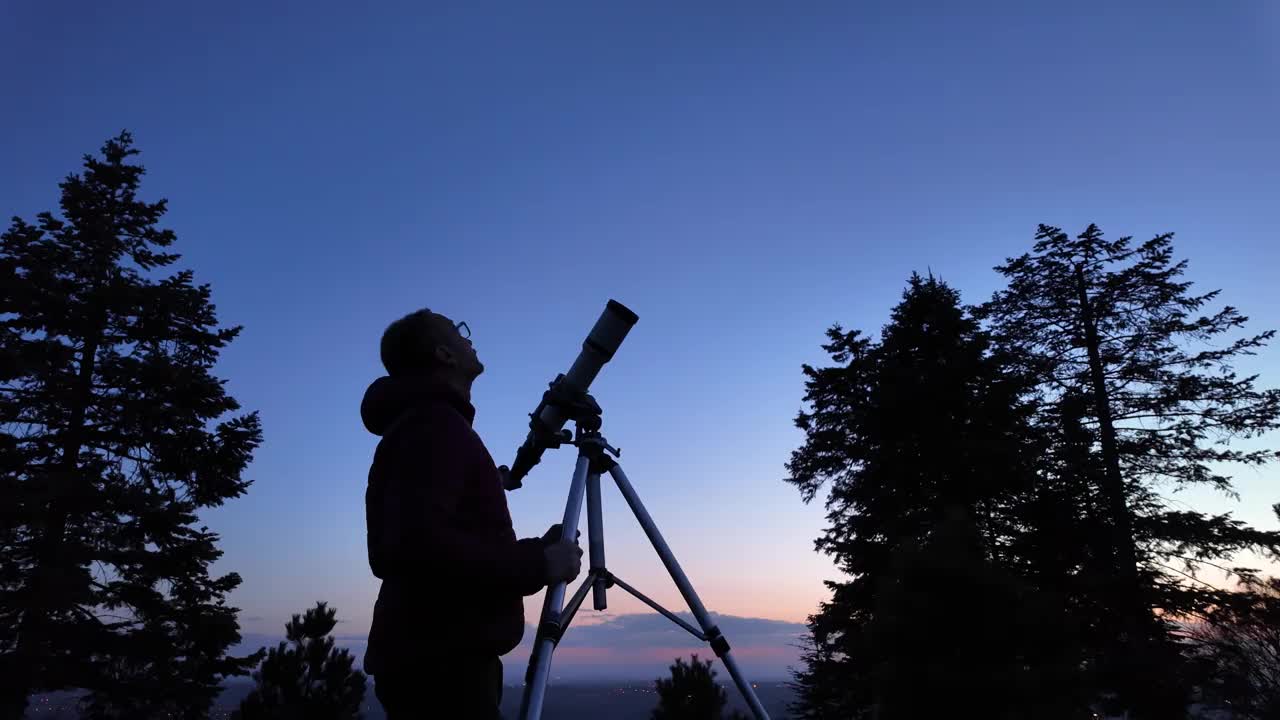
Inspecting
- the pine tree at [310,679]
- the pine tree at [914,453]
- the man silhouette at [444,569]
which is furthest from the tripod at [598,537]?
the pine tree at [914,453]

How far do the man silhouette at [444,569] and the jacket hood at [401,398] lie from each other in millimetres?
77

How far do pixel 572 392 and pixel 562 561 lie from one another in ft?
4.88

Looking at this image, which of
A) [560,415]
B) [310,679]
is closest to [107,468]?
[310,679]

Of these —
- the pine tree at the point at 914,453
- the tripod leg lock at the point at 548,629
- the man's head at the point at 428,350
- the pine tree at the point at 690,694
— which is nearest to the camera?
the man's head at the point at 428,350

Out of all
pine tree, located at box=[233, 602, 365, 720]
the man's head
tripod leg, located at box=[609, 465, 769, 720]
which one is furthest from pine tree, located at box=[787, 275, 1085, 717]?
the man's head

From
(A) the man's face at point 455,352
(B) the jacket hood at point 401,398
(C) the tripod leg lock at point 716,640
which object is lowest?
(C) the tripod leg lock at point 716,640

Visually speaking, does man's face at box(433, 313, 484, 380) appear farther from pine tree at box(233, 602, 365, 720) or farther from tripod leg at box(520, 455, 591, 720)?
pine tree at box(233, 602, 365, 720)

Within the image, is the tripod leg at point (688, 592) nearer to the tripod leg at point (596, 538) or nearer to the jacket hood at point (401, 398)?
the tripod leg at point (596, 538)

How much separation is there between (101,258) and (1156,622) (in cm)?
2732

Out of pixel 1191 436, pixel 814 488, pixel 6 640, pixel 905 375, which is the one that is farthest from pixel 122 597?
pixel 1191 436

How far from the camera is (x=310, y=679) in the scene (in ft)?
30.2

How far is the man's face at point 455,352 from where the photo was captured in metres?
2.62

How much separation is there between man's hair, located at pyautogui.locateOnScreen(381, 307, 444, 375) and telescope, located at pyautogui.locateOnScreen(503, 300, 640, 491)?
976 millimetres

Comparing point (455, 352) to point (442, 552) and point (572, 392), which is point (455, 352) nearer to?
point (442, 552)
